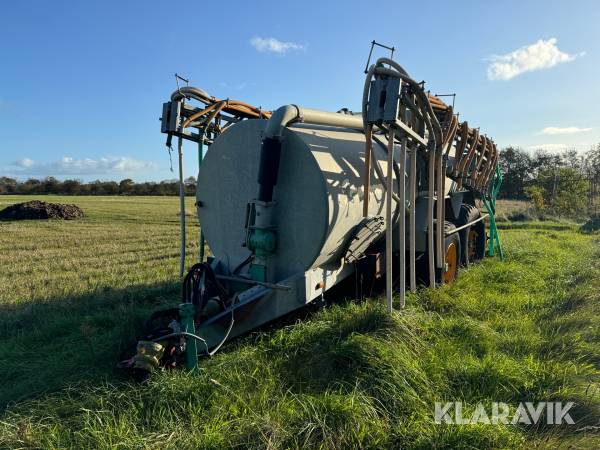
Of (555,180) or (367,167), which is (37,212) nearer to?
(367,167)

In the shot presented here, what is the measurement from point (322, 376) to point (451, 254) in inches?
167

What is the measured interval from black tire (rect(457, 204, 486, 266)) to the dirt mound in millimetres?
20029

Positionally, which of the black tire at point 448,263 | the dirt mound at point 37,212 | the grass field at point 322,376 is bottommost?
the grass field at point 322,376

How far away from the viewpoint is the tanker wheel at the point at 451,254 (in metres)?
6.61

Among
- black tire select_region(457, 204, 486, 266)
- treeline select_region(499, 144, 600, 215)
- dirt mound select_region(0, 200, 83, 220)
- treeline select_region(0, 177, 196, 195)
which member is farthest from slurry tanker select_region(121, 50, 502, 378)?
treeline select_region(0, 177, 196, 195)

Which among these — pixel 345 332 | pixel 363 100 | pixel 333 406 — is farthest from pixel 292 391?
pixel 363 100

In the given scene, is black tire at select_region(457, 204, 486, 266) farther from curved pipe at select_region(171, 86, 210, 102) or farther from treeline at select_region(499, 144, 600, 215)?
treeline at select_region(499, 144, 600, 215)

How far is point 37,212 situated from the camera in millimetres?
21844

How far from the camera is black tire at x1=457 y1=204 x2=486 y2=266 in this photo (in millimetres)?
8039

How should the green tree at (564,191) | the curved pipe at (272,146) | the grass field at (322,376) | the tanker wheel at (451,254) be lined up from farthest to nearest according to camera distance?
the green tree at (564,191) → the tanker wheel at (451,254) → the curved pipe at (272,146) → the grass field at (322,376)

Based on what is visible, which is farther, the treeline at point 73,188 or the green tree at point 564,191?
the treeline at point 73,188

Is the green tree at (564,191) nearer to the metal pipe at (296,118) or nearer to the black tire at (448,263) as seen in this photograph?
the black tire at (448,263)

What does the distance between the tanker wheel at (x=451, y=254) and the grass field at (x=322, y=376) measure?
446 millimetres

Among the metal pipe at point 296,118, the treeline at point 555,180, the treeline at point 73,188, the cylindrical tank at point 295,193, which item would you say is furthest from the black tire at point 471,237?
the treeline at point 73,188
